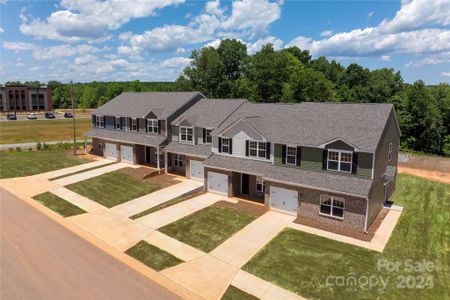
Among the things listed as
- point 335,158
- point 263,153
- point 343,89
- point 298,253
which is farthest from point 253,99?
point 298,253

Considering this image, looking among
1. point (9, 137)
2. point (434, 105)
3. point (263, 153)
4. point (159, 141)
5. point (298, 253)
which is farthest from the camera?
point (9, 137)

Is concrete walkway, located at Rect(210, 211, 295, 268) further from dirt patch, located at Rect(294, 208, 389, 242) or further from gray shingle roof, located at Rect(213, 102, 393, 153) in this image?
gray shingle roof, located at Rect(213, 102, 393, 153)

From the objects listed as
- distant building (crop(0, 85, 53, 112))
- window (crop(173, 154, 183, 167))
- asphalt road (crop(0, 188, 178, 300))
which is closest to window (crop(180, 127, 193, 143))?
window (crop(173, 154, 183, 167))

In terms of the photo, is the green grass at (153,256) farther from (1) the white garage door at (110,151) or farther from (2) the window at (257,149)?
(1) the white garage door at (110,151)

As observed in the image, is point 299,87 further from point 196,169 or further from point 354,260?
point 354,260

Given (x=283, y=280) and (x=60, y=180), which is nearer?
(x=283, y=280)

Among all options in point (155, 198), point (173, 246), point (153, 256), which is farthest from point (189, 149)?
point (153, 256)

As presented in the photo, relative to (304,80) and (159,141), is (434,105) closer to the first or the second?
(304,80)
